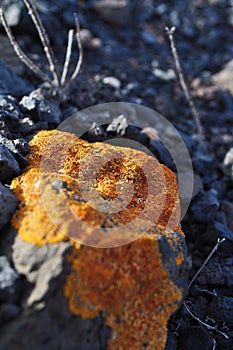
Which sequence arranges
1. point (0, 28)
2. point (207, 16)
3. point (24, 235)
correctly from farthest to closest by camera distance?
point (207, 16), point (0, 28), point (24, 235)

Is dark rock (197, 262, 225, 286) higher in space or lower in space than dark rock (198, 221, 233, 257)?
lower

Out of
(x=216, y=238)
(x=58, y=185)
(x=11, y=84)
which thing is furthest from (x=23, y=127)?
(x=216, y=238)

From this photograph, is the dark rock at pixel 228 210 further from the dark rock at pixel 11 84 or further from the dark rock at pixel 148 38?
the dark rock at pixel 148 38

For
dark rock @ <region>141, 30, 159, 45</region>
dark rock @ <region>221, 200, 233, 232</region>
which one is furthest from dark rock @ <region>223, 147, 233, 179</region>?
dark rock @ <region>141, 30, 159, 45</region>

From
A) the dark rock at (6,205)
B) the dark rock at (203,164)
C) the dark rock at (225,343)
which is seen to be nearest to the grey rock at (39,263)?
the dark rock at (6,205)

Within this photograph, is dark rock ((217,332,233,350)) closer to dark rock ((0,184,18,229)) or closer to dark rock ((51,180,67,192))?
dark rock ((51,180,67,192))

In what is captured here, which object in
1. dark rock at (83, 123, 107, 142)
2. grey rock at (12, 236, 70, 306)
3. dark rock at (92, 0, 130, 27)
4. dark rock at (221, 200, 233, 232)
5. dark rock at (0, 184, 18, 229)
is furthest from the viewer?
dark rock at (92, 0, 130, 27)

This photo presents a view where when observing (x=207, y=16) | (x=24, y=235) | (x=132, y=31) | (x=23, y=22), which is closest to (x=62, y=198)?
(x=24, y=235)

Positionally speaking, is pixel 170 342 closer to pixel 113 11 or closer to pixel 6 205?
pixel 6 205

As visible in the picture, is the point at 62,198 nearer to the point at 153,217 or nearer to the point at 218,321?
the point at 153,217
